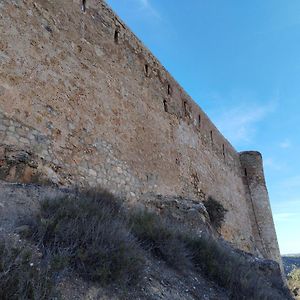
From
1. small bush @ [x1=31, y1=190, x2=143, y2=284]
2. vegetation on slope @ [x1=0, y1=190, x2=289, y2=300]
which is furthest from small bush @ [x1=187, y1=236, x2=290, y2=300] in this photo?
small bush @ [x1=31, y1=190, x2=143, y2=284]

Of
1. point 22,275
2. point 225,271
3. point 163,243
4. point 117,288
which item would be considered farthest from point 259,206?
point 22,275

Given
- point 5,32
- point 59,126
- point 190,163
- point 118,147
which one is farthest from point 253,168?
point 5,32

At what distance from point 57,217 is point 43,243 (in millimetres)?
430

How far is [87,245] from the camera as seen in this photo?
304 cm

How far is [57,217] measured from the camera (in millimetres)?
3389

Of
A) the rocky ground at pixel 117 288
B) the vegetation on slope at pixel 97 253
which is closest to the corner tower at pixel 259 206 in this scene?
the vegetation on slope at pixel 97 253

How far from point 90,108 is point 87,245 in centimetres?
494

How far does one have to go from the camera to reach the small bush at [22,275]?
221 centimetres

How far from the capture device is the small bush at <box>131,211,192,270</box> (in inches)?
158

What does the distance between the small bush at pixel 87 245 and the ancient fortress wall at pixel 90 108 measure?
2184 millimetres

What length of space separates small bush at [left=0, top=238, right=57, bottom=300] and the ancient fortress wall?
2.84m

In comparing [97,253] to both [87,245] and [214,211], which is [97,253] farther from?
[214,211]

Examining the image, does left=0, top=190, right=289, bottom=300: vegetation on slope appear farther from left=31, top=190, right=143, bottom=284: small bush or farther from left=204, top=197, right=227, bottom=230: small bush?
left=204, top=197, right=227, bottom=230: small bush

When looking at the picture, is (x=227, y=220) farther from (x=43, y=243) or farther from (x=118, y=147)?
(x=43, y=243)
